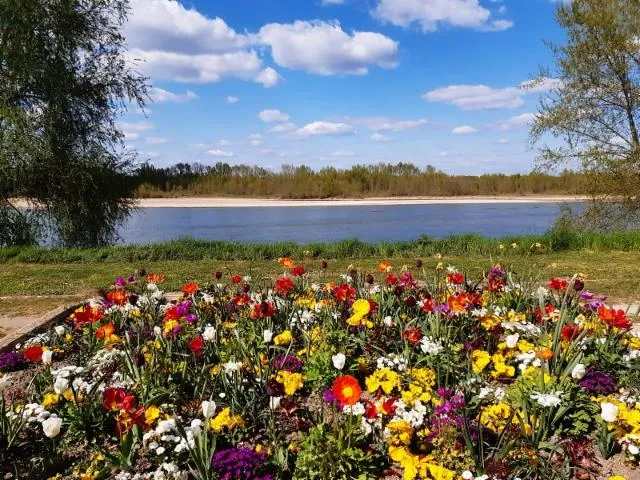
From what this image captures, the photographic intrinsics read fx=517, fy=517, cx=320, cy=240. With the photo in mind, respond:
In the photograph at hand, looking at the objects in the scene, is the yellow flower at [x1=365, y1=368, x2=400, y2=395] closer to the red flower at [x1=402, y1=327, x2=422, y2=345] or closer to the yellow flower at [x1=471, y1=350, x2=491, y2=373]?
the red flower at [x1=402, y1=327, x2=422, y2=345]

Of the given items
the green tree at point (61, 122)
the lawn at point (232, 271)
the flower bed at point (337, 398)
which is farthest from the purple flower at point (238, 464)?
the green tree at point (61, 122)

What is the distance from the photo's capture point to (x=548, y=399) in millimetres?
2449

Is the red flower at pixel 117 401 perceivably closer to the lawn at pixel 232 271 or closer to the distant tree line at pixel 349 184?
the lawn at pixel 232 271

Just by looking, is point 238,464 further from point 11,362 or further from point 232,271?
point 232,271

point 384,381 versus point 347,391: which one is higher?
point 347,391

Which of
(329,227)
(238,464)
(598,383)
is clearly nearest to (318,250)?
(598,383)

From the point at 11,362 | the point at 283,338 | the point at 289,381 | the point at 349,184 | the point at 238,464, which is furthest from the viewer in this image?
the point at 349,184

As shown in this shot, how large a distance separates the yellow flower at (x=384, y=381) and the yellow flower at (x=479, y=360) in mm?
485

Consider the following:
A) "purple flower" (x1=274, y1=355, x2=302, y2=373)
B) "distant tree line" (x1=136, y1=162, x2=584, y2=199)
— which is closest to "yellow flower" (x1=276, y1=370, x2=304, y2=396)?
"purple flower" (x1=274, y1=355, x2=302, y2=373)

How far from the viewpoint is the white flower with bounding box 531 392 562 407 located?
2.43 metres

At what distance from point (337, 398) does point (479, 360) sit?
4.19ft

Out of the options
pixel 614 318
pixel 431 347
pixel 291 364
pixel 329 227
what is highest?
pixel 614 318

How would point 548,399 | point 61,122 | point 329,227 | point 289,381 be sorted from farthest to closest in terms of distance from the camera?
point 329,227 < point 61,122 < point 289,381 < point 548,399

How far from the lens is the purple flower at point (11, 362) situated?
353cm
